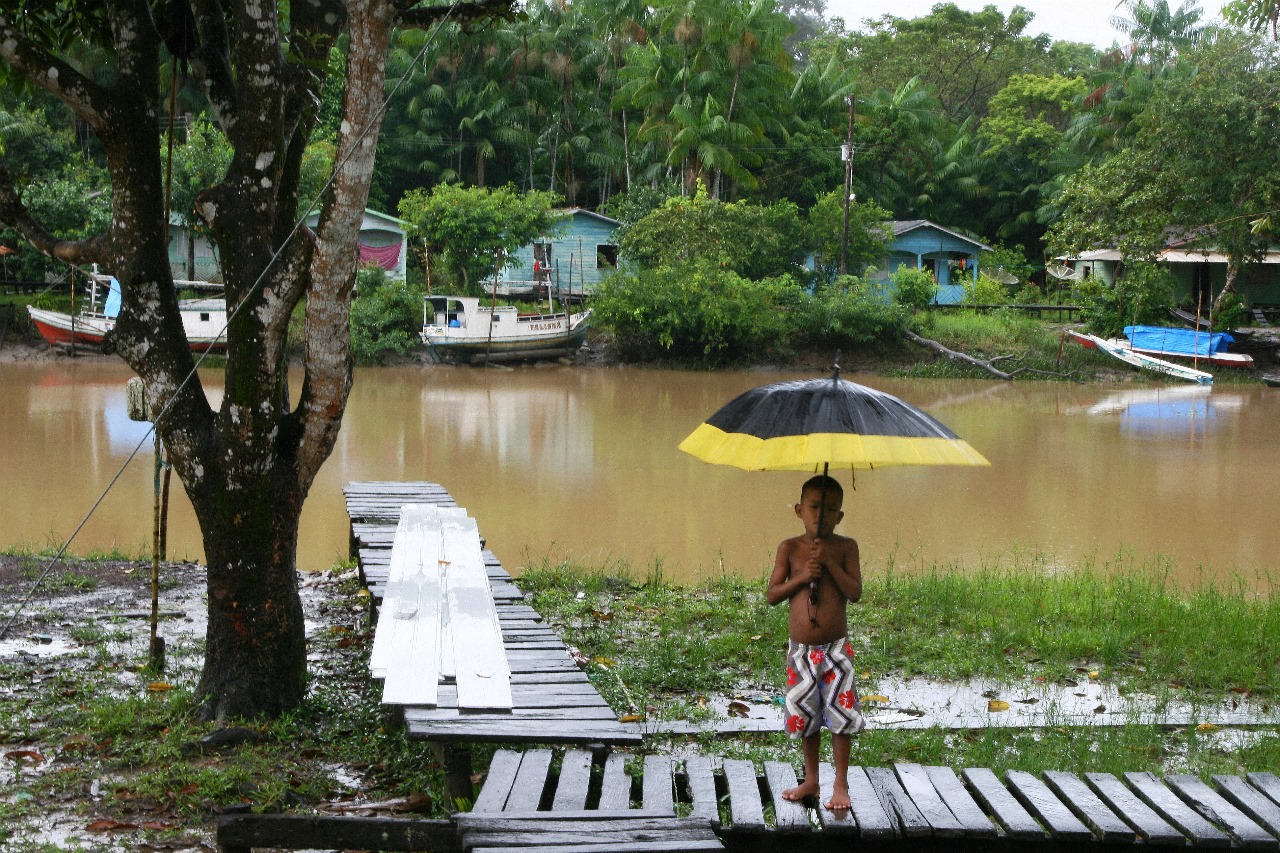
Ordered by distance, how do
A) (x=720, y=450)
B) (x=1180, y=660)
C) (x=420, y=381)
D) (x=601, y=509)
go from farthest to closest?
(x=420, y=381), (x=601, y=509), (x=1180, y=660), (x=720, y=450)

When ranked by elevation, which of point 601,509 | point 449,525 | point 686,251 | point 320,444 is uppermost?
point 686,251

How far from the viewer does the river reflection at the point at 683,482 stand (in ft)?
35.8

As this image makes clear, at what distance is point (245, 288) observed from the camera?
5.18 metres

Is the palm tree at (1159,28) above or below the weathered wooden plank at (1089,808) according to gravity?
above

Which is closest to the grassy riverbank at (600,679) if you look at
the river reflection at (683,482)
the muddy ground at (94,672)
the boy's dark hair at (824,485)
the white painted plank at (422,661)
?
the muddy ground at (94,672)

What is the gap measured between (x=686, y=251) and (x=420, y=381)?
8047 mm

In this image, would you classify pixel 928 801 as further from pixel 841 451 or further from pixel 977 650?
pixel 977 650

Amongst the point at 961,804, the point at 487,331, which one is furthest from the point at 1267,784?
the point at 487,331

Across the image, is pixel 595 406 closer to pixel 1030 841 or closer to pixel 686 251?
pixel 686 251

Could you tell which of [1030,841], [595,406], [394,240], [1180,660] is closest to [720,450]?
[1030,841]

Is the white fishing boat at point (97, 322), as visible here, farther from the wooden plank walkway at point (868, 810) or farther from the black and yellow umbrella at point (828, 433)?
the wooden plank walkway at point (868, 810)

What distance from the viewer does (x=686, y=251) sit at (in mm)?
31422

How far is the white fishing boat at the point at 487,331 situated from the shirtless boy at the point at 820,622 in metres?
26.3

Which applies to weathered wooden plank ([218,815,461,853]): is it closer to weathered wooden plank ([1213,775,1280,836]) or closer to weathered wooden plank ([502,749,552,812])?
weathered wooden plank ([502,749,552,812])
